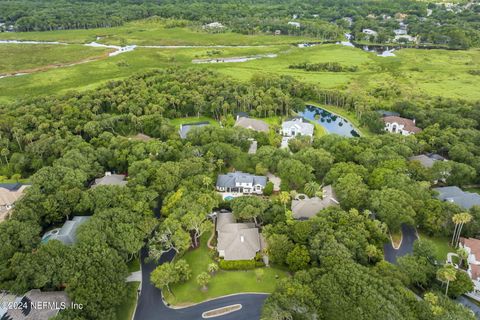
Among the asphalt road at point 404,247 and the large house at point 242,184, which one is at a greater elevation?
the large house at point 242,184

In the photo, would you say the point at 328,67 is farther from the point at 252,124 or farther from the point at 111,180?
the point at 111,180

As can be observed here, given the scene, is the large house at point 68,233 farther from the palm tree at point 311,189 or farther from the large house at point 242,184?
the palm tree at point 311,189

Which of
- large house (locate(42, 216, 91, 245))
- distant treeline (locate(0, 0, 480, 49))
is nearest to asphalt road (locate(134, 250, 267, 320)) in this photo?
large house (locate(42, 216, 91, 245))

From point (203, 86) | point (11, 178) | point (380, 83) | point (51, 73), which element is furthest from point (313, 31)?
point (11, 178)

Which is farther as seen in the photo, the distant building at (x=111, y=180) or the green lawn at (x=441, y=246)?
the distant building at (x=111, y=180)

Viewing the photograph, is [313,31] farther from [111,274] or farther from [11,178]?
[111,274]

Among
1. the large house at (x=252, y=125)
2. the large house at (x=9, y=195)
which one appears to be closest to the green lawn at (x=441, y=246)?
the large house at (x=252, y=125)
